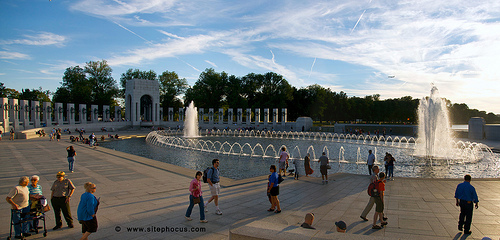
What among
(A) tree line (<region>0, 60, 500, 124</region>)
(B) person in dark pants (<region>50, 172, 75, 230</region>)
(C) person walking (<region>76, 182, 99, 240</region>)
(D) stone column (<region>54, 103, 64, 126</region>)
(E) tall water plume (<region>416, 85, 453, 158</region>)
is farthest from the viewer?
(A) tree line (<region>0, 60, 500, 124</region>)

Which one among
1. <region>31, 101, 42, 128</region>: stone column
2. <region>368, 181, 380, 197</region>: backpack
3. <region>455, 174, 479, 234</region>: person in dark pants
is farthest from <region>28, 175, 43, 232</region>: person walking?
<region>31, 101, 42, 128</region>: stone column

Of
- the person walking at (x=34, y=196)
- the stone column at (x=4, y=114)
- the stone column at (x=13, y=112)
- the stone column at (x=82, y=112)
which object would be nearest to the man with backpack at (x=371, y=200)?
the person walking at (x=34, y=196)

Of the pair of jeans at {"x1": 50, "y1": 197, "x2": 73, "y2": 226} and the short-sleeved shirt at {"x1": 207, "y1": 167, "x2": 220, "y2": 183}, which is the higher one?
the short-sleeved shirt at {"x1": 207, "y1": 167, "x2": 220, "y2": 183}

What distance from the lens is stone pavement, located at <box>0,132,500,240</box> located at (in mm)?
6113

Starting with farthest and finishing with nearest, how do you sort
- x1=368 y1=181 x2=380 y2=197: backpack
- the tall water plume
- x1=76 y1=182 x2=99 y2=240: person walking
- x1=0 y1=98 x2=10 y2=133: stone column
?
x1=0 y1=98 x2=10 y2=133: stone column
the tall water plume
x1=368 y1=181 x2=380 y2=197: backpack
x1=76 y1=182 x2=99 y2=240: person walking

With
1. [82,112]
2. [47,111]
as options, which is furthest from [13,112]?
[82,112]

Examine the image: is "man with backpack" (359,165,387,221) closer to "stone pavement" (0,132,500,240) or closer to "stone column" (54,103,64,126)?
"stone pavement" (0,132,500,240)

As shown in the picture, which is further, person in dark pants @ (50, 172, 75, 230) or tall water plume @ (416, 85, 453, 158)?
tall water plume @ (416, 85, 453, 158)

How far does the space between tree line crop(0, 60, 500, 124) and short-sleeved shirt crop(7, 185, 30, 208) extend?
66.1 metres

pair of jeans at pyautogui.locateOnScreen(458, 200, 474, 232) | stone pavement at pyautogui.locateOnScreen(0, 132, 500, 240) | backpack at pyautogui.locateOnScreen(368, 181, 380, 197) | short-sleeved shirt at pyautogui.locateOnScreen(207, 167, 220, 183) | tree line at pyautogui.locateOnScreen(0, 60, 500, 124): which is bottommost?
stone pavement at pyautogui.locateOnScreen(0, 132, 500, 240)

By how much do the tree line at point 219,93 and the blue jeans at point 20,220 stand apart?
6619cm

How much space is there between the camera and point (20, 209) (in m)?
5.71

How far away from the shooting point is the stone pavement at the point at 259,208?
611cm

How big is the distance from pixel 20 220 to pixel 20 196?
0.49 m
